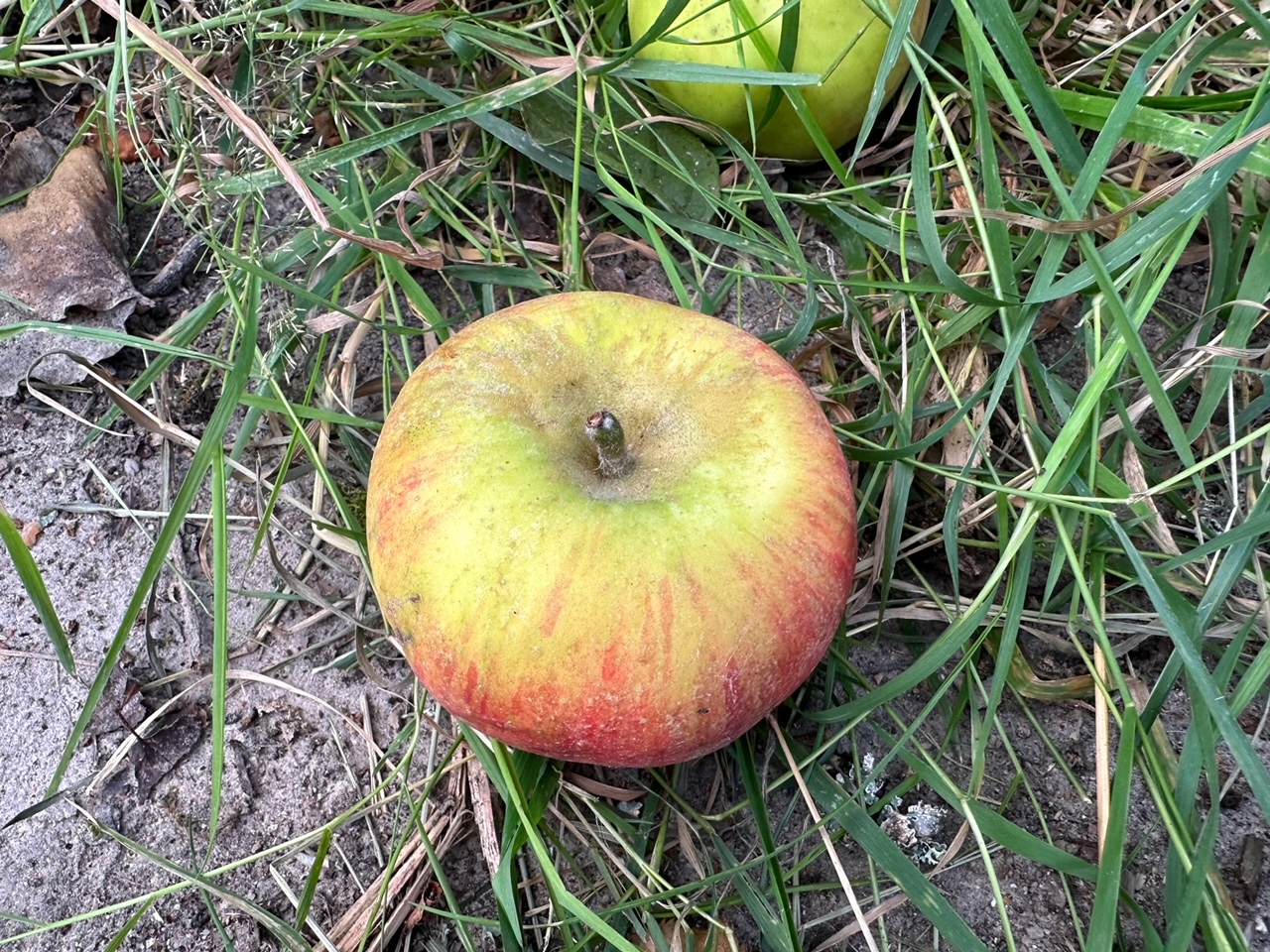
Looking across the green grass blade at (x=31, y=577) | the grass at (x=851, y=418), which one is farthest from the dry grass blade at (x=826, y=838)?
the green grass blade at (x=31, y=577)

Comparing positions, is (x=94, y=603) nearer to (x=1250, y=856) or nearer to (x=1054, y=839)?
(x=1054, y=839)

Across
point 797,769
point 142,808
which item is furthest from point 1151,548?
point 142,808

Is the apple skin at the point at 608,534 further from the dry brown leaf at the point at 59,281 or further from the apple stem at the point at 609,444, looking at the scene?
the dry brown leaf at the point at 59,281

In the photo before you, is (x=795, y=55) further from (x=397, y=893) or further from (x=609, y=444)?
(x=397, y=893)

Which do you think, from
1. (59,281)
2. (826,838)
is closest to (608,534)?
(826,838)

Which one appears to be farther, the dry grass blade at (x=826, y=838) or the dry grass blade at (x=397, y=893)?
the dry grass blade at (x=397, y=893)

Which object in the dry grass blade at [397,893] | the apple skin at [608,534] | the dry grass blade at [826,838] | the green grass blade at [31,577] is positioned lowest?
the dry grass blade at [397,893]

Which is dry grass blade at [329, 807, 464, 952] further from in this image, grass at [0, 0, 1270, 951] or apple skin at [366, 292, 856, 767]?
apple skin at [366, 292, 856, 767]

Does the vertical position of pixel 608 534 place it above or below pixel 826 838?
above
